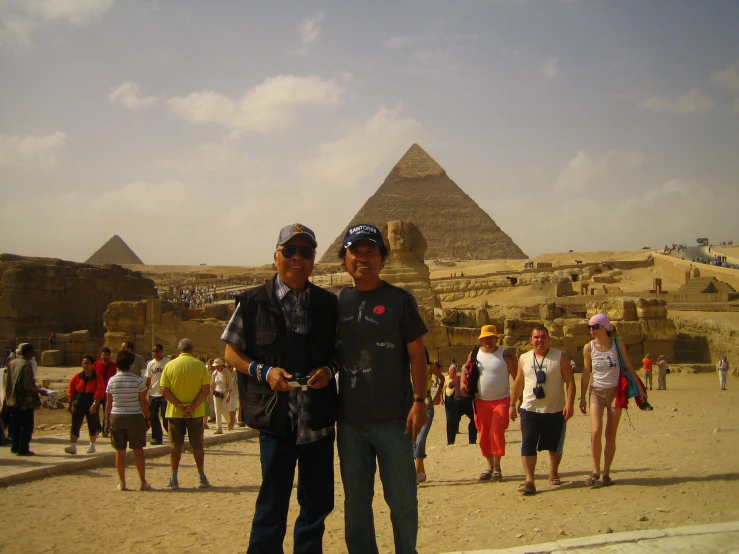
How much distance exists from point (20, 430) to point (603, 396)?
482cm

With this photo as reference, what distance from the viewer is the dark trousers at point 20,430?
6.43 m

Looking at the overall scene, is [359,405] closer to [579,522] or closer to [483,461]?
[579,522]

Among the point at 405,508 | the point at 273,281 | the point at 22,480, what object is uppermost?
the point at 273,281

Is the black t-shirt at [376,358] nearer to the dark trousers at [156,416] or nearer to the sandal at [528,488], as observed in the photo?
the sandal at [528,488]

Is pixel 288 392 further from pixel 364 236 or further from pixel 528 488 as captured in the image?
pixel 528 488

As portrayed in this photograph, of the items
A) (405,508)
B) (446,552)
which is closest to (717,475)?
(446,552)

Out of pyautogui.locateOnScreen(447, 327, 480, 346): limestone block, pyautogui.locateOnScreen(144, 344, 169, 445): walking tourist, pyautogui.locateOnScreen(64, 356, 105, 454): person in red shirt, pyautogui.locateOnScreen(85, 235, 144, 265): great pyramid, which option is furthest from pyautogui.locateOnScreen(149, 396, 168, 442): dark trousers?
pyautogui.locateOnScreen(85, 235, 144, 265): great pyramid

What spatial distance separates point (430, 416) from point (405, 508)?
9.99 ft

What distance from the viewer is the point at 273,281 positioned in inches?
123

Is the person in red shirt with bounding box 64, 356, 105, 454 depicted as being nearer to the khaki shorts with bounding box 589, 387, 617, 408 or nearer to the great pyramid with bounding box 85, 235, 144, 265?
the khaki shorts with bounding box 589, 387, 617, 408

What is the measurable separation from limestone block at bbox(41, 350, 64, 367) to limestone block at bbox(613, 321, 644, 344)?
34.5 feet

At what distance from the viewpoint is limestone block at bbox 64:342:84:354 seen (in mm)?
15039

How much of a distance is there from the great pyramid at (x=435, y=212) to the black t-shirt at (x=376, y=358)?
98.1m

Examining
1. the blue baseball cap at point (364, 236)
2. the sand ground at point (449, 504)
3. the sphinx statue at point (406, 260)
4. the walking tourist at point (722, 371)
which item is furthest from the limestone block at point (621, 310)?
the blue baseball cap at point (364, 236)
